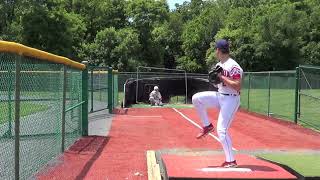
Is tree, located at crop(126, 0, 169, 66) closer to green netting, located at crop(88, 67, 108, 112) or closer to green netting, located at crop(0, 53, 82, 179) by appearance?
green netting, located at crop(88, 67, 108, 112)

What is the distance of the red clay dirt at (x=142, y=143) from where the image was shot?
970cm

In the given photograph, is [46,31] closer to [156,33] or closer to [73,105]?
[156,33]

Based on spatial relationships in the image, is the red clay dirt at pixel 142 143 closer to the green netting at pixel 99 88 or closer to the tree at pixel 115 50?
the green netting at pixel 99 88

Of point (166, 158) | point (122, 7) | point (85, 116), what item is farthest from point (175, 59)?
point (166, 158)

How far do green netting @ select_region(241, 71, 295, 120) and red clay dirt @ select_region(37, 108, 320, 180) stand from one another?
2.16m

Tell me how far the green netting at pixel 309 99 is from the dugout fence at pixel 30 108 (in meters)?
10.1

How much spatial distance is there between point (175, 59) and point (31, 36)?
32.8 meters

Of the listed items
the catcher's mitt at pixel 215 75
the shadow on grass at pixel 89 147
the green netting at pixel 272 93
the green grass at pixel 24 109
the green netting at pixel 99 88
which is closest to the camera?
the green grass at pixel 24 109

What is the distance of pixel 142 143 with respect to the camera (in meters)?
13.9

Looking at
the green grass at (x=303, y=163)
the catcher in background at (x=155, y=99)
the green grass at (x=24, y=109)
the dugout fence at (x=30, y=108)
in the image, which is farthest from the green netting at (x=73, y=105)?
the catcher in background at (x=155, y=99)

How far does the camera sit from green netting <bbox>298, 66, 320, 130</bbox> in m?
20.1

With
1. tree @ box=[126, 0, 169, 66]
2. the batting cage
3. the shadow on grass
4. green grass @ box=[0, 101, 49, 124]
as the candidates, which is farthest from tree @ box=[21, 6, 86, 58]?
green grass @ box=[0, 101, 49, 124]

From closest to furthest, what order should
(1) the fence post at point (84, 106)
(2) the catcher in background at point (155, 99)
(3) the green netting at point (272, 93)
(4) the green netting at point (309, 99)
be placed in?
(1) the fence post at point (84, 106), (4) the green netting at point (309, 99), (3) the green netting at point (272, 93), (2) the catcher in background at point (155, 99)

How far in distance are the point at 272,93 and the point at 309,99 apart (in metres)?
4.77
